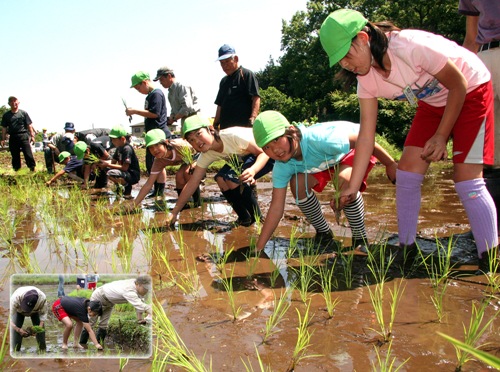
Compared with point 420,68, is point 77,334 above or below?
below

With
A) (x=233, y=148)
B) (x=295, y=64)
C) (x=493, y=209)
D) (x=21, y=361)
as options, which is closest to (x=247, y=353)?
(x=21, y=361)

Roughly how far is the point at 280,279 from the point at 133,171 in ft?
13.8

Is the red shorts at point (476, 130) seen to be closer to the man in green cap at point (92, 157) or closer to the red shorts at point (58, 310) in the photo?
the red shorts at point (58, 310)

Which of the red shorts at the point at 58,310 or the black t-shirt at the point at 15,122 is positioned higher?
the black t-shirt at the point at 15,122

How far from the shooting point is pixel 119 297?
3.70ft

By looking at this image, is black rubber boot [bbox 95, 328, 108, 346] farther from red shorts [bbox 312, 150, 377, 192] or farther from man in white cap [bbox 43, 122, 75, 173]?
man in white cap [bbox 43, 122, 75, 173]

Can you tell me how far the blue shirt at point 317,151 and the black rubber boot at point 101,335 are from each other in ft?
6.44

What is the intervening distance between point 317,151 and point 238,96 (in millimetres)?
2138

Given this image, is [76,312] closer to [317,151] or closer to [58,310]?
[58,310]

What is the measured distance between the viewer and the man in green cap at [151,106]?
5.44 metres

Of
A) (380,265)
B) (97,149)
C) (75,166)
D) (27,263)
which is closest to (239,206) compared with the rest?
(380,265)

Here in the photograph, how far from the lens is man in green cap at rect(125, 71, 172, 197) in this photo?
544 cm

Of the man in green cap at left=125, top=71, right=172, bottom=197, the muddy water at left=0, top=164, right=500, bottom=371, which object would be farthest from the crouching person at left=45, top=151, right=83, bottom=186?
the muddy water at left=0, top=164, right=500, bottom=371

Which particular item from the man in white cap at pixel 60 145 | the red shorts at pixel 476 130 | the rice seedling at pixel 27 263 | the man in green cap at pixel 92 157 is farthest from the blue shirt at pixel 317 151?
the man in white cap at pixel 60 145
